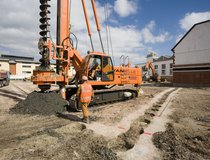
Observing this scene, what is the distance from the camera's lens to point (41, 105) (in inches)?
292

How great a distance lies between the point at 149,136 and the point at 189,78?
24725 mm

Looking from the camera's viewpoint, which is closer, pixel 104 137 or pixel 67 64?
pixel 104 137

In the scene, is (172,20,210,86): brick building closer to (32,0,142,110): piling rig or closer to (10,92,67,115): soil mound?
(32,0,142,110): piling rig

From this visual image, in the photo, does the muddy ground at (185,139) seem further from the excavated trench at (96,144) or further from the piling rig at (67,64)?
the piling rig at (67,64)

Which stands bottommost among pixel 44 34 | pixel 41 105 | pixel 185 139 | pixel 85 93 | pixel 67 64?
pixel 185 139

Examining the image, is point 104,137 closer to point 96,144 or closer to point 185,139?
point 96,144

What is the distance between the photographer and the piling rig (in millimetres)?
7754

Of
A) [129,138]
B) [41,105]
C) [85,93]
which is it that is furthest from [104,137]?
[41,105]

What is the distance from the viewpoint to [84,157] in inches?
140

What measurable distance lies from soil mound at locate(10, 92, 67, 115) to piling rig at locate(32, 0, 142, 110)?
47 centimetres

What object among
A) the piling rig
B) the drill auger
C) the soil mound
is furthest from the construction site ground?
the drill auger

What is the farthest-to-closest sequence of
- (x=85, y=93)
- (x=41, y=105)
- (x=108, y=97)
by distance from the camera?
(x=108, y=97)
(x=41, y=105)
(x=85, y=93)

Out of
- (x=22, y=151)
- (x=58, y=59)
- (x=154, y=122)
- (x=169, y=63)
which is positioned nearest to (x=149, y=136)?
(x=154, y=122)

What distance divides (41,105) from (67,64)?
99.0 inches
